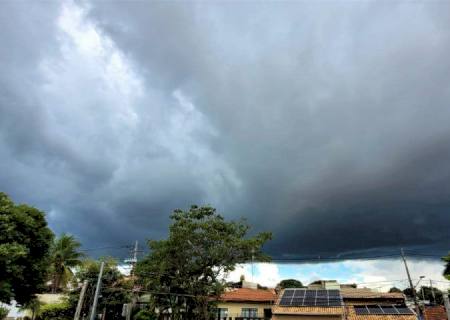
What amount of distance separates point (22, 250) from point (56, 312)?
21.2 m

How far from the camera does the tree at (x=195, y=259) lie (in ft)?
Answer: 119

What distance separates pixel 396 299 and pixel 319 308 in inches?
430

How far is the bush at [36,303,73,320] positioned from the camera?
38.4 metres

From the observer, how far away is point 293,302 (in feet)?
Answer: 125

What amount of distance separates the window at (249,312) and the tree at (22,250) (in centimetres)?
2542

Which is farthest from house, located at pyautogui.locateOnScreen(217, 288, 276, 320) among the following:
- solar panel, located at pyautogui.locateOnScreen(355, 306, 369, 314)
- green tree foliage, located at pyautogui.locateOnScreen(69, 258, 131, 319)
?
green tree foliage, located at pyautogui.locateOnScreen(69, 258, 131, 319)

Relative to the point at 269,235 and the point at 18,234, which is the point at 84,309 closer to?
the point at 18,234

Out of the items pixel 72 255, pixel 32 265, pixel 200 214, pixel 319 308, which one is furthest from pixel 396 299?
pixel 72 255

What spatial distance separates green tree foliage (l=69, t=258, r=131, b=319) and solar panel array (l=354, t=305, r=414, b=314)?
2510 cm

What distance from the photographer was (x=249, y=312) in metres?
44.1

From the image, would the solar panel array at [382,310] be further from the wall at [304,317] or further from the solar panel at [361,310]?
the wall at [304,317]

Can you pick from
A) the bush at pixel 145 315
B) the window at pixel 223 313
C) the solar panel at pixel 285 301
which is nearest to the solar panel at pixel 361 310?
the solar panel at pixel 285 301

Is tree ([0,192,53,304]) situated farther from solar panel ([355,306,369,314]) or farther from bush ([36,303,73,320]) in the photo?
solar panel ([355,306,369,314])

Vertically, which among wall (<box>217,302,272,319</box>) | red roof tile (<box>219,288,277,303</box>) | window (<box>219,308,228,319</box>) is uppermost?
red roof tile (<box>219,288,277,303</box>)
